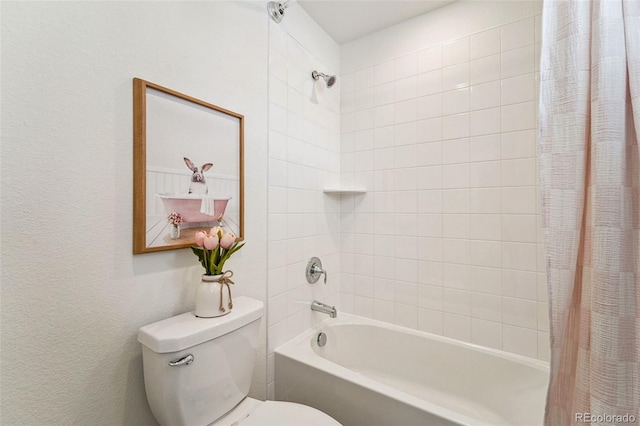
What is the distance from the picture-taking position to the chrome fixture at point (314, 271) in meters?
1.78

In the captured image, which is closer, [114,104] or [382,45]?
[114,104]

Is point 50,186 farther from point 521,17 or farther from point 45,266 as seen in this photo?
point 521,17

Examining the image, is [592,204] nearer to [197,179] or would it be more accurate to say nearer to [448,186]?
[448,186]

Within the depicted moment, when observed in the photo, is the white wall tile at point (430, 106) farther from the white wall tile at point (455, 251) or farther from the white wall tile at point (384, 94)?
the white wall tile at point (455, 251)

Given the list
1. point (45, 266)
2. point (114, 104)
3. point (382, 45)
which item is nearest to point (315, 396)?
point (45, 266)

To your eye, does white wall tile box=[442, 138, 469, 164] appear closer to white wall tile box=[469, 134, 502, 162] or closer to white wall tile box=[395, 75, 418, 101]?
white wall tile box=[469, 134, 502, 162]

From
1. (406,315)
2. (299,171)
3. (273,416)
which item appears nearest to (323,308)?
(406,315)

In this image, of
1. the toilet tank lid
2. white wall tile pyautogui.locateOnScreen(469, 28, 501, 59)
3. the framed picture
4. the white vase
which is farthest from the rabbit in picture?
white wall tile pyautogui.locateOnScreen(469, 28, 501, 59)

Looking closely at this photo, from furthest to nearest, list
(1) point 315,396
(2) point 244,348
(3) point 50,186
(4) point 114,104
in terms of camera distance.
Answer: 1. (1) point 315,396
2. (2) point 244,348
3. (4) point 114,104
4. (3) point 50,186

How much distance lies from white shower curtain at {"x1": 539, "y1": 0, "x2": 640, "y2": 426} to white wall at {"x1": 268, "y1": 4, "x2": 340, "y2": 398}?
1.17 m

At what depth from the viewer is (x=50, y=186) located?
771 millimetres

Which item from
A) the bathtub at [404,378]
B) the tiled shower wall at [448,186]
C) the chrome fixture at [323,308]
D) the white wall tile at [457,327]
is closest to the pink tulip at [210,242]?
the bathtub at [404,378]

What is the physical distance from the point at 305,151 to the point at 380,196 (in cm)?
60

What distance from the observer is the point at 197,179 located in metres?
1.13
